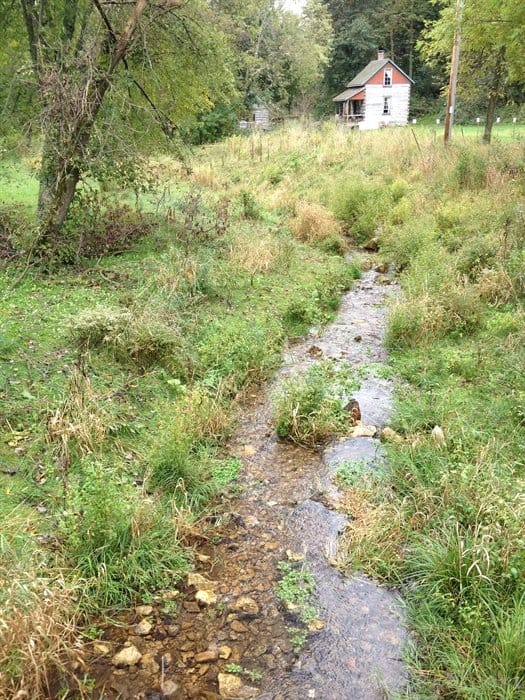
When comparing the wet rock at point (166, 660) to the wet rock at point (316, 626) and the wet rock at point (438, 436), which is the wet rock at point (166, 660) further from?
the wet rock at point (438, 436)

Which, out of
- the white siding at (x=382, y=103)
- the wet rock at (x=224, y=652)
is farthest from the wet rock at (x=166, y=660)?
the white siding at (x=382, y=103)

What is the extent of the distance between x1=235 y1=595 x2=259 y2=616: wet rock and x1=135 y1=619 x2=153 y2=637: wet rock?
1.78ft

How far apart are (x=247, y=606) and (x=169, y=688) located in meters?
0.68

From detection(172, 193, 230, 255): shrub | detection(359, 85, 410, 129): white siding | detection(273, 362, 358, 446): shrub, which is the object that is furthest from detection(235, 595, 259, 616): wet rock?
detection(359, 85, 410, 129): white siding

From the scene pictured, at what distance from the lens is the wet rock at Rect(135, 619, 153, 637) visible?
9.78 feet

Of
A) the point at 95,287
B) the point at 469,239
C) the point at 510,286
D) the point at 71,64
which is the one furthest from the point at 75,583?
the point at 469,239

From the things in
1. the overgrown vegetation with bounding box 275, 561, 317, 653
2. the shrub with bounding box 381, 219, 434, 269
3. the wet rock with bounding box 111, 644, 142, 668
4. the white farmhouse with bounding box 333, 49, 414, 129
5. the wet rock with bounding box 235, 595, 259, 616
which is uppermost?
the white farmhouse with bounding box 333, 49, 414, 129

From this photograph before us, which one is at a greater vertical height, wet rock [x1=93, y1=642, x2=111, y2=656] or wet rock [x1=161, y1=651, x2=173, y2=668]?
wet rock [x1=93, y1=642, x2=111, y2=656]

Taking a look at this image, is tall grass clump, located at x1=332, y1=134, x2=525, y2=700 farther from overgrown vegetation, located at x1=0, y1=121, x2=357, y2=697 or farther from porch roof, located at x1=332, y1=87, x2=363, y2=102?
porch roof, located at x1=332, y1=87, x2=363, y2=102

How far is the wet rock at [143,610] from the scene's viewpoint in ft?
10.2

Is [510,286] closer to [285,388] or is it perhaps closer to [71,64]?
[285,388]

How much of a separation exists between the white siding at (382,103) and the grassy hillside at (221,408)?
3451 centimetres

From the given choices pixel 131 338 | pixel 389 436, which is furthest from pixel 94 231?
pixel 389 436

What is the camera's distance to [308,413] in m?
5.09
